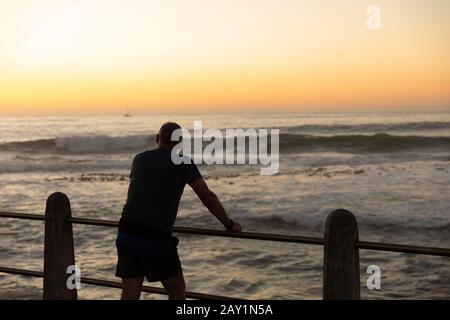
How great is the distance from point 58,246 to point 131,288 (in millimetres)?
1163

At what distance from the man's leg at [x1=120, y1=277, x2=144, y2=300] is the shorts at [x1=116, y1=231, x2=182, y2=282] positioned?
49 millimetres

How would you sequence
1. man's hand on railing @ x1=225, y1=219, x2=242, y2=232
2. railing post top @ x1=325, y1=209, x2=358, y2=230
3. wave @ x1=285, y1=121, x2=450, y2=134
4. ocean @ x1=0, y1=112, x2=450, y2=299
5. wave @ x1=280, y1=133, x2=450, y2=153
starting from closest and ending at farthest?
railing post top @ x1=325, y1=209, x2=358, y2=230, man's hand on railing @ x1=225, y1=219, x2=242, y2=232, ocean @ x1=0, y1=112, x2=450, y2=299, wave @ x1=280, y1=133, x2=450, y2=153, wave @ x1=285, y1=121, x2=450, y2=134

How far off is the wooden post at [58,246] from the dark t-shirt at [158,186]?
123 centimetres

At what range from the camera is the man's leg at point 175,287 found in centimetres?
423

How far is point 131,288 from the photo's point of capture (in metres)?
4.22

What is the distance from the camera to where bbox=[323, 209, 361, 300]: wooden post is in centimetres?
402

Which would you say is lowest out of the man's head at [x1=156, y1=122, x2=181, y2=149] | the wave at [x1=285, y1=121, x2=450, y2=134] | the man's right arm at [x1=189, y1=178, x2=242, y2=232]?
the wave at [x1=285, y1=121, x2=450, y2=134]

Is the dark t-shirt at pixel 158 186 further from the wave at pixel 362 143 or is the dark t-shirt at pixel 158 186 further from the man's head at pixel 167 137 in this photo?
the wave at pixel 362 143

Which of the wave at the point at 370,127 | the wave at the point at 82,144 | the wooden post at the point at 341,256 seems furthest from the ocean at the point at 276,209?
the wave at the point at 370,127

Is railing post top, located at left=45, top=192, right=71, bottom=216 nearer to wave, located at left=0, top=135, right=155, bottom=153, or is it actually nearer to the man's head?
the man's head

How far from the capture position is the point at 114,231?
1279 centimetres

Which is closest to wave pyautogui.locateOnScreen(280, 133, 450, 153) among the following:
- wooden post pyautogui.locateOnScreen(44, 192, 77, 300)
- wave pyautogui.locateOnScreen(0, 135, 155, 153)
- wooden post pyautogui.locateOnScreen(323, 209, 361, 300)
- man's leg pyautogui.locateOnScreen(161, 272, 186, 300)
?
wave pyautogui.locateOnScreen(0, 135, 155, 153)

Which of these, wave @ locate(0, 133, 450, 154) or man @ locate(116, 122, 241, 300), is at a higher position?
man @ locate(116, 122, 241, 300)

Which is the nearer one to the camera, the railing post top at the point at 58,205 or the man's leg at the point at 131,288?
the man's leg at the point at 131,288
